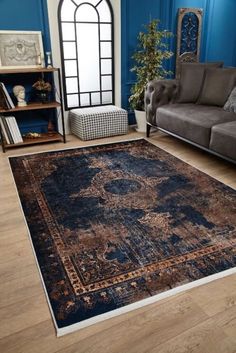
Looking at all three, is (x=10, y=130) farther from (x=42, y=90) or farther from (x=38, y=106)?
(x=42, y=90)

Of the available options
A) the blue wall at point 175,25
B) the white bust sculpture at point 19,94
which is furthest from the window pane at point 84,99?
the white bust sculpture at point 19,94

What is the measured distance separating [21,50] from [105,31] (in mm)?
1220

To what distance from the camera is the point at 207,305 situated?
1502 millimetres

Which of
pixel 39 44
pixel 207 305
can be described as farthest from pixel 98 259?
pixel 39 44

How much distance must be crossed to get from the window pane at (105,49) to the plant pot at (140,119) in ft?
2.94

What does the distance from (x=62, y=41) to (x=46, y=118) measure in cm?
99

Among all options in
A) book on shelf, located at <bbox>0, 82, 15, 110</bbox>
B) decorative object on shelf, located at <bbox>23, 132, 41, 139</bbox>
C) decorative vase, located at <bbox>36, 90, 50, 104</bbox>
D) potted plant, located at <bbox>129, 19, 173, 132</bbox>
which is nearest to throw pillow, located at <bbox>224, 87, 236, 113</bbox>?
potted plant, located at <bbox>129, 19, 173, 132</bbox>

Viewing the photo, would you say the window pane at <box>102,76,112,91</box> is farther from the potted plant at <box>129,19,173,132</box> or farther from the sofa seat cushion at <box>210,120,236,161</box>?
the sofa seat cushion at <box>210,120,236,161</box>

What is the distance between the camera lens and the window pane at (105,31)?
412cm

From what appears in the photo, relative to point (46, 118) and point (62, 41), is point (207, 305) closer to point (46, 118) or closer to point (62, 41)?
point (46, 118)

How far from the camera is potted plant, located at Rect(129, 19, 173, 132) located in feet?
12.9

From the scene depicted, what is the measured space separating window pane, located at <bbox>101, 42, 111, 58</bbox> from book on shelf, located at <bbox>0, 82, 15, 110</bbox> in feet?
4.92

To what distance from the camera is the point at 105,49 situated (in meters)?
4.26

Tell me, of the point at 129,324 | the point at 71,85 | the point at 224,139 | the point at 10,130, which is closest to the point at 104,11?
the point at 71,85
